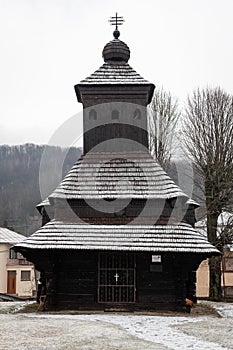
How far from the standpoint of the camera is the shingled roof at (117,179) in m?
15.6

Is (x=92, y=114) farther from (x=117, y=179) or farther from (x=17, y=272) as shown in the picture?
(x=17, y=272)

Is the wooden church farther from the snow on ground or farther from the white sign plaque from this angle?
the snow on ground

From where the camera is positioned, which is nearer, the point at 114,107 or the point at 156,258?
the point at 156,258

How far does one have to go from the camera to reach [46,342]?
935 cm

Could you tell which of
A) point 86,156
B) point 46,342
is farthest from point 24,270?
point 46,342

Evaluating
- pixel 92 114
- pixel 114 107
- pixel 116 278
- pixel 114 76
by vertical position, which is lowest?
pixel 116 278

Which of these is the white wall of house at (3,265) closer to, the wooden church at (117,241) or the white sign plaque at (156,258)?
the wooden church at (117,241)

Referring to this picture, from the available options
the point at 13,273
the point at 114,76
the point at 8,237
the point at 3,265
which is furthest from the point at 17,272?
the point at 114,76

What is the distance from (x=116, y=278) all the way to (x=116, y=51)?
833 cm

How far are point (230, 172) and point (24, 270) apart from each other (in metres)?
26.2

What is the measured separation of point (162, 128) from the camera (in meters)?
26.8

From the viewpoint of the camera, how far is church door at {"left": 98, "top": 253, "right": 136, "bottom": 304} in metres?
15.1

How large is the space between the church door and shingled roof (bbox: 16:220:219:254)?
2.16ft

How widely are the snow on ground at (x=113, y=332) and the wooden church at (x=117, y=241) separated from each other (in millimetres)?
1135
